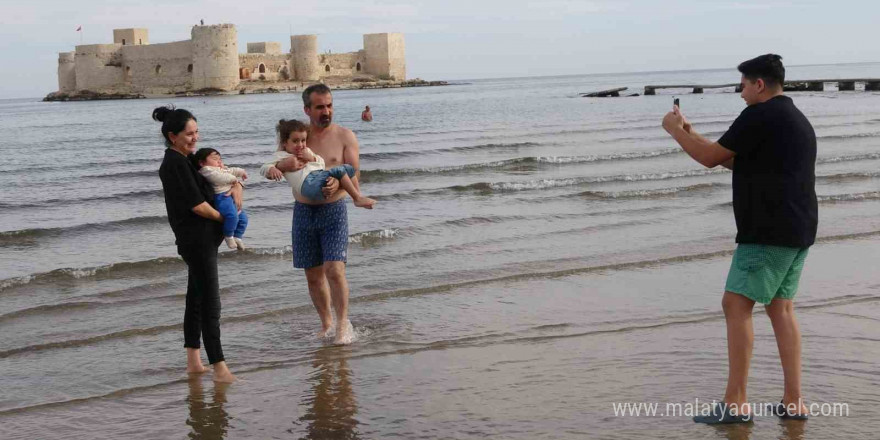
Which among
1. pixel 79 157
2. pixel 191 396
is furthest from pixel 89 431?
pixel 79 157

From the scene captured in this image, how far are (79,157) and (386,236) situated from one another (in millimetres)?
14518

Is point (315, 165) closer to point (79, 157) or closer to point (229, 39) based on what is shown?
point (79, 157)

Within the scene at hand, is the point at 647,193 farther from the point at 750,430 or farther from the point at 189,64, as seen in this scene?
the point at 189,64

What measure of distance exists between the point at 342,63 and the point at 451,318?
87298 millimetres

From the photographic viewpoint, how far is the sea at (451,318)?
4.38m

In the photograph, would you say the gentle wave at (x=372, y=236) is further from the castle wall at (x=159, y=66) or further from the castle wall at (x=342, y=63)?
the castle wall at (x=342, y=63)

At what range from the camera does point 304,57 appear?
276 feet

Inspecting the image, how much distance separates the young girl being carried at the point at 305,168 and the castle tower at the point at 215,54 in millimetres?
72915

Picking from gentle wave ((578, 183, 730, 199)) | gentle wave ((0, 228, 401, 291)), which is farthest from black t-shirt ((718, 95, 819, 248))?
gentle wave ((578, 183, 730, 199))

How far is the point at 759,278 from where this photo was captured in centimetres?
382

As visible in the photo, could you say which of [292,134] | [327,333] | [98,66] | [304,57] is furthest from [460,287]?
[98,66]

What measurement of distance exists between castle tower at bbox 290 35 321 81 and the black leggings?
266 ft

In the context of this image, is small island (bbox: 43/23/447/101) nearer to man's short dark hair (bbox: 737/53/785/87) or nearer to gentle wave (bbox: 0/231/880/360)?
gentle wave (bbox: 0/231/880/360)

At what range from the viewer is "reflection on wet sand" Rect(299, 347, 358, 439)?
13.8 ft
